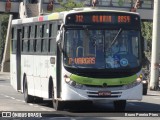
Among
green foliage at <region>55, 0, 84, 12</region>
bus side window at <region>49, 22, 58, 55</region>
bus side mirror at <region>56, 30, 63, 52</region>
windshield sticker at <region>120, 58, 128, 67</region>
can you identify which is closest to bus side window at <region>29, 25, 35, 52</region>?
bus side window at <region>49, 22, 58, 55</region>

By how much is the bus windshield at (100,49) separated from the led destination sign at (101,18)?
296mm

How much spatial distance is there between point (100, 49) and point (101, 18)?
107cm

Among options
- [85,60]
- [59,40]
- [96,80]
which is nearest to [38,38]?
[59,40]

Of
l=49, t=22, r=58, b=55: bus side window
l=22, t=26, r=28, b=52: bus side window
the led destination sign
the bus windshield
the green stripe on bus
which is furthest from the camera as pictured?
l=22, t=26, r=28, b=52: bus side window

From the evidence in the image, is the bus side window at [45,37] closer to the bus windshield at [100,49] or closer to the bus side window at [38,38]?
the bus side window at [38,38]

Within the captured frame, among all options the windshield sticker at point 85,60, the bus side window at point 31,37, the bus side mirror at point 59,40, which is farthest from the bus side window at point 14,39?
the windshield sticker at point 85,60

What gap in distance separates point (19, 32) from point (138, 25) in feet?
24.6

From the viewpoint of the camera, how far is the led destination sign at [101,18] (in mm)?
20703

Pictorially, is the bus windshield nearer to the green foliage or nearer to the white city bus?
the white city bus

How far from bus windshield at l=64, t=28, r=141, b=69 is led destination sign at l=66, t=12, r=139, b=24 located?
0.97ft

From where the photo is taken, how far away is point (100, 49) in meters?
20.5

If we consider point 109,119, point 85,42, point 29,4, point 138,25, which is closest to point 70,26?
point 85,42

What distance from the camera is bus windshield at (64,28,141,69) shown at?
803 inches

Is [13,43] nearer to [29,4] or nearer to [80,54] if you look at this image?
[80,54]
